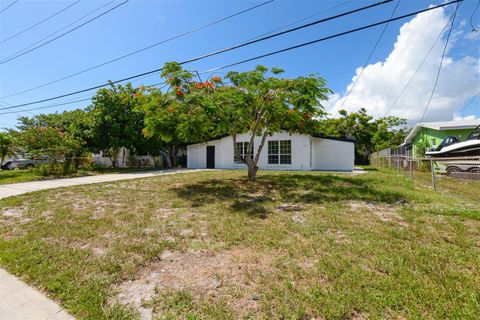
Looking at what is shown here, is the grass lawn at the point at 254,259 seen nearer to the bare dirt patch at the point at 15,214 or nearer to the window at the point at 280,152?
the bare dirt patch at the point at 15,214

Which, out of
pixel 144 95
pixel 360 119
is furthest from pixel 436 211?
pixel 360 119

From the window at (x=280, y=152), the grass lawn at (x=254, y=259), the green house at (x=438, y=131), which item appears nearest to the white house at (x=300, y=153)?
the window at (x=280, y=152)

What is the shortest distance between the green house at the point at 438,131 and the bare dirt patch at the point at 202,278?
20031 millimetres

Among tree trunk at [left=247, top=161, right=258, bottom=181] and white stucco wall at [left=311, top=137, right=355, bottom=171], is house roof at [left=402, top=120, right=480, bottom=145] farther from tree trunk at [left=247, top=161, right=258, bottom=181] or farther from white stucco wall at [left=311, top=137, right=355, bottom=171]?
tree trunk at [left=247, top=161, right=258, bottom=181]

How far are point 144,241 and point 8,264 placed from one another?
1745 millimetres

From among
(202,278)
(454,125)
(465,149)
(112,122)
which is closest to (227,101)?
(202,278)

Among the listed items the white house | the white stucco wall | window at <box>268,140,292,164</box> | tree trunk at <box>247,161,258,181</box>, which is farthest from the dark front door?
tree trunk at <box>247,161,258,181</box>

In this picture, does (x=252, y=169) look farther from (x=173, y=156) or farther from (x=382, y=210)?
(x=173, y=156)

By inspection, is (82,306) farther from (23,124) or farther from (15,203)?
(23,124)

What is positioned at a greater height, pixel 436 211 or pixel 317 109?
pixel 317 109

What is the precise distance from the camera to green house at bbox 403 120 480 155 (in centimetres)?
1630

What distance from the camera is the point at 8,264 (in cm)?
324

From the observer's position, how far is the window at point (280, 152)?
17.2 m

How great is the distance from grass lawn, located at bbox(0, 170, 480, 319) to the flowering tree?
3.33 metres
